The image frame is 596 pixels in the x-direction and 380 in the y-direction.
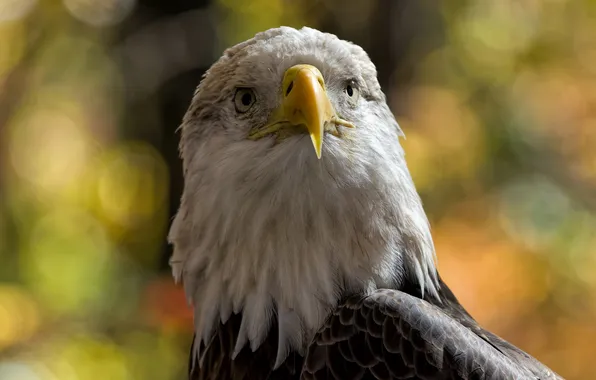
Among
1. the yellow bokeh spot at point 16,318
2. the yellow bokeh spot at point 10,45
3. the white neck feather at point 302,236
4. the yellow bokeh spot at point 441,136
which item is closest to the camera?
the white neck feather at point 302,236

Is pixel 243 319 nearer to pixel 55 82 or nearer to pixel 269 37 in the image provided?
pixel 269 37

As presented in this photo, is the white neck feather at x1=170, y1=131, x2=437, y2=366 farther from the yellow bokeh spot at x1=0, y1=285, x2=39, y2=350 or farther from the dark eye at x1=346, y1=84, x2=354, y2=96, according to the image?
the yellow bokeh spot at x1=0, y1=285, x2=39, y2=350

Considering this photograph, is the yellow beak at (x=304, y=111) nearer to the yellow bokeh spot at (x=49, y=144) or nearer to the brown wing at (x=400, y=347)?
the brown wing at (x=400, y=347)

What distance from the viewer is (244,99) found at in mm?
1496

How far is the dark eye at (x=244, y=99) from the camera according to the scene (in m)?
1.48

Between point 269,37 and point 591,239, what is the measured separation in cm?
300

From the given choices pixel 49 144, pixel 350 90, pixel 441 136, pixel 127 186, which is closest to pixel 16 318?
pixel 127 186

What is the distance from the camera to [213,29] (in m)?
3.52

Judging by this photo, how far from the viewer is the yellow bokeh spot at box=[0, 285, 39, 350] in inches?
162

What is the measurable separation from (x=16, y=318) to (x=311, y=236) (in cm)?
339

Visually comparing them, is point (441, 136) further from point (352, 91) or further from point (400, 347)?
point (400, 347)

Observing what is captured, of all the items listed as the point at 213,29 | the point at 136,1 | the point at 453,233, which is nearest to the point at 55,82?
the point at 136,1

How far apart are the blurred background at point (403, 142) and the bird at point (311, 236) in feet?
6.59

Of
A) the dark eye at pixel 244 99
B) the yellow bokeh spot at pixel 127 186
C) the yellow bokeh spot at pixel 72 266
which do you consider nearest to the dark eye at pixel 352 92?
the dark eye at pixel 244 99
